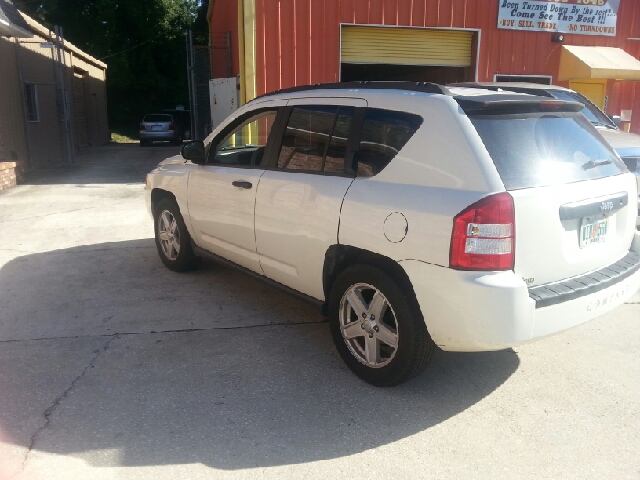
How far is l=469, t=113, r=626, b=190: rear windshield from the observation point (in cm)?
315

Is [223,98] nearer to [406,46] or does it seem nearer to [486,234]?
[406,46]

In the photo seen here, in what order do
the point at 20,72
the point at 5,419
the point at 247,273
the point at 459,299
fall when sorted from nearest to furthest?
the point at 459,299 → the point at 5,419 → the point at 247,273 → the point at 20,72

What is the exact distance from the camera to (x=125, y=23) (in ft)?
122

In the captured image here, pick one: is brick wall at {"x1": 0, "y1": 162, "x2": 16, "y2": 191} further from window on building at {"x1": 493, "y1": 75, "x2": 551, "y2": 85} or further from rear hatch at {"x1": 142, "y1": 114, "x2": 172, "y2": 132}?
rear hatch at {"x1": 142, "y1": 114, "x2": 172, "y2": 132}

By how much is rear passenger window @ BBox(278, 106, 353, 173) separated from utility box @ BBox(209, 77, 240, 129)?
9.55 m

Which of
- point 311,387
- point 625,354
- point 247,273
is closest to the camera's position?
point 311,387

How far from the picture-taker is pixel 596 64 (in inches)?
528

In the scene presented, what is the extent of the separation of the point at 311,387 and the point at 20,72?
552 inches

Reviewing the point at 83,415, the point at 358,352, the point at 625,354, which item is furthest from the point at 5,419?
the point at 625,354

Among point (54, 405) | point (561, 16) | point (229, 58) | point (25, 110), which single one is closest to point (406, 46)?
point (561, 16)

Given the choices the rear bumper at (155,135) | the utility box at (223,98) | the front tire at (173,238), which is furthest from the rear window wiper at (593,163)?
the rear bumper at (155,135)

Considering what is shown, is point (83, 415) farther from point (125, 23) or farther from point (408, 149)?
point (125, 23)

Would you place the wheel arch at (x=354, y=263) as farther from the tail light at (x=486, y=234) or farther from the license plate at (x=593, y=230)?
the license plate at (x=593, y=230)

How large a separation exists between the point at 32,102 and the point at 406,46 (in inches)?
398
